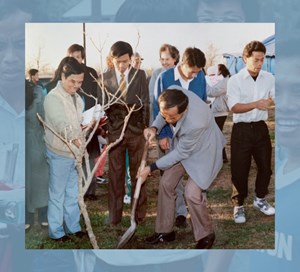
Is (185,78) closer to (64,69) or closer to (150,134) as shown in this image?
(150,134)

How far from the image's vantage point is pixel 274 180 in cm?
454

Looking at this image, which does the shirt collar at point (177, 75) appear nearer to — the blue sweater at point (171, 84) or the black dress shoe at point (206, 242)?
the blue sweater at point (171, 84)

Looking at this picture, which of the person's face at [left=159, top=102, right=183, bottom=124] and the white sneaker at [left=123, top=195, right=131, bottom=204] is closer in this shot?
the person's face at [left=159, top=102, right=183, bottom=124]

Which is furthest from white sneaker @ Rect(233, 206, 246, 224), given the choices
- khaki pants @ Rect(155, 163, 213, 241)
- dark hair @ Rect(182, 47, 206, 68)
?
dark hair @ Rect(182, 47, 206, 68)

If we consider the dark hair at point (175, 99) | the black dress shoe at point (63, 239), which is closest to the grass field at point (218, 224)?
the black dress shoe at point (63, 239)

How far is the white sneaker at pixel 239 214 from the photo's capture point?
4543mm

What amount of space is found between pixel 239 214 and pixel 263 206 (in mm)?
163

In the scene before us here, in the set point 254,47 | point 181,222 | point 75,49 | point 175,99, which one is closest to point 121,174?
point 181,222

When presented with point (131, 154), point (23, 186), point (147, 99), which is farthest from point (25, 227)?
point (147, 99)

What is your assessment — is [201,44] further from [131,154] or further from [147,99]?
[131,154]

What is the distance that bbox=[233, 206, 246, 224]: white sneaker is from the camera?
14.9ft

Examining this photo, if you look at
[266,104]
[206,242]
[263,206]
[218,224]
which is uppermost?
[266,104]

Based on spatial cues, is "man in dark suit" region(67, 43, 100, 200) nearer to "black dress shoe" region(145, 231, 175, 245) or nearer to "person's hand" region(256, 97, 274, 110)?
"black dress shoe" region(145, 231, 175, 245)

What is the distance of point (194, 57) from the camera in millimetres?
4492
